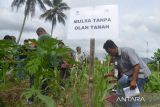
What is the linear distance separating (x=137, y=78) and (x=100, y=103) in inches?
38.6

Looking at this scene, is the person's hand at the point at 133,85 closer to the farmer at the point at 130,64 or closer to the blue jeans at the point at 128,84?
the farmer at the point at 130,64

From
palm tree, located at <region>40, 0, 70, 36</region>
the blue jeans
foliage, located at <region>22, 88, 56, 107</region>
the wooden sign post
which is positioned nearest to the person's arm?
the blue jeans

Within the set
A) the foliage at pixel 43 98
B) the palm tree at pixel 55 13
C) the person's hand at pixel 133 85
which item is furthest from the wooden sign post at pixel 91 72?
the palm tree at pixel 55 13

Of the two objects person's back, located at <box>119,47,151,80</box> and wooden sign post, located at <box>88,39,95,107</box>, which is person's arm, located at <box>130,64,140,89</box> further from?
wooden sign post, located at <box>88,39,95,107</box>

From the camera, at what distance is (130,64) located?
5.54 metres

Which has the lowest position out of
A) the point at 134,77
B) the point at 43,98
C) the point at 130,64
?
the point at 43,98

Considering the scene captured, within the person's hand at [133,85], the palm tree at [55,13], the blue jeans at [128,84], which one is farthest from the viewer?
the palm tree at [55,13]

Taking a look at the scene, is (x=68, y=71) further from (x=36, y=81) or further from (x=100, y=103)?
(x=36, y=81)

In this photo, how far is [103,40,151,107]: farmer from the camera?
535 cm

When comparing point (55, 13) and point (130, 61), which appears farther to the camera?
point (55, 13)

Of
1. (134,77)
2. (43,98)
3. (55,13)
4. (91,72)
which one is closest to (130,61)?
(134,77)

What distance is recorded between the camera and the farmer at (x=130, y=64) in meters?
5.35

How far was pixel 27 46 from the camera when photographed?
9.21 ft

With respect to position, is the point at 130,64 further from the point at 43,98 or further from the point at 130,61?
the point at 43,98
